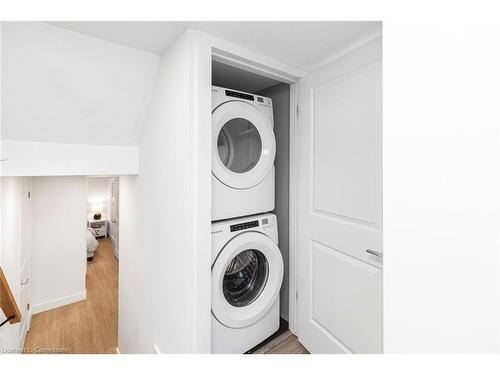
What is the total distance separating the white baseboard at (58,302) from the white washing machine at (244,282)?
2907mm

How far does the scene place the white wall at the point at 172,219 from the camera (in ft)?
3.77

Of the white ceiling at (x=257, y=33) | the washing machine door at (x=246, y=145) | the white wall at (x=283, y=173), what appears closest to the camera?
the white ceiling at (x=257, y=33)

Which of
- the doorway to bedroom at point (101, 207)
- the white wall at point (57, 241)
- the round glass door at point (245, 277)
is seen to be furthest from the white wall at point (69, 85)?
the doorway to bedroom at point (101, 207)

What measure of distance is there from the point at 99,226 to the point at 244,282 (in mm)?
5693

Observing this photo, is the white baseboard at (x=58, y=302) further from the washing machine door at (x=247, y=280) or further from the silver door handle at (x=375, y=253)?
the silver door handle at (x=375, y=253)

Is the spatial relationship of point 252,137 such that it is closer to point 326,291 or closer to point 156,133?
point 156,133

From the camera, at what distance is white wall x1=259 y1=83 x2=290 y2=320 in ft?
6.28

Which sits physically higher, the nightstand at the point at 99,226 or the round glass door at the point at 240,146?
the round glass door at the point at 240,146

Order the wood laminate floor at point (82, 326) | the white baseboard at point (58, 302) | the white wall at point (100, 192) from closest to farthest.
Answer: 1. the wood laminate floor at point (82, 326)
2. the white baseboard at point (58, 302)
3. the white wall at point (100, 192)

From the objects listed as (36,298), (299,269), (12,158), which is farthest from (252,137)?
(36,298)
